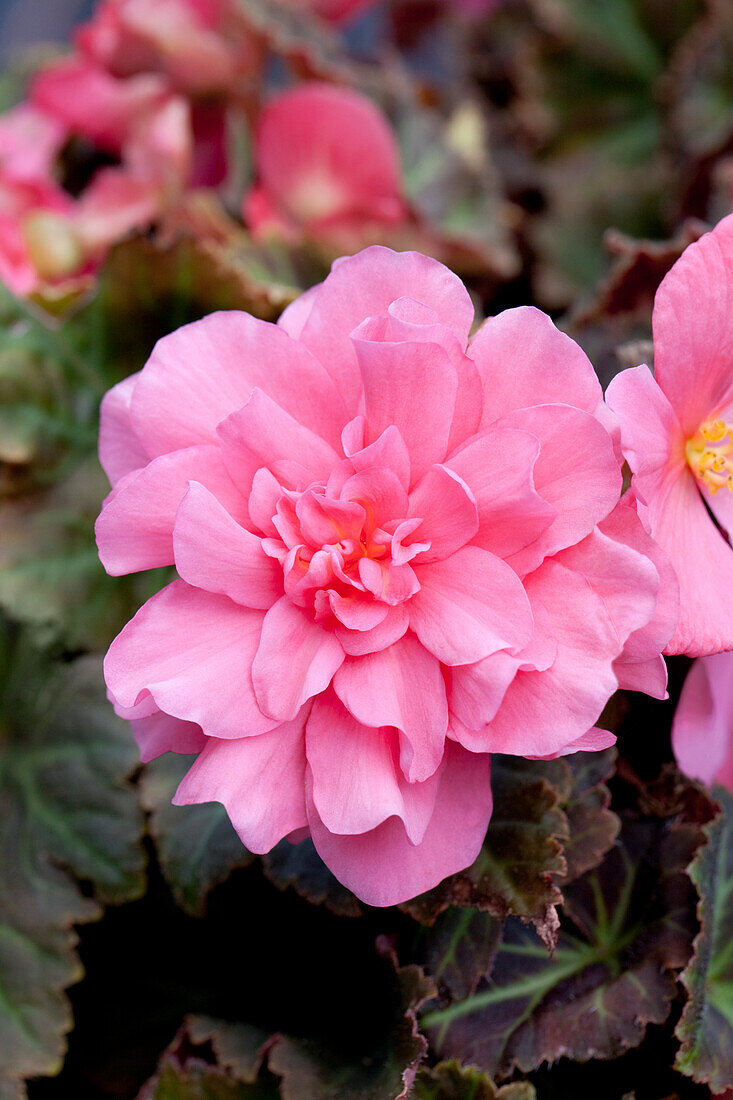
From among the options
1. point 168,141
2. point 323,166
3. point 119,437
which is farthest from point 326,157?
point 119,437

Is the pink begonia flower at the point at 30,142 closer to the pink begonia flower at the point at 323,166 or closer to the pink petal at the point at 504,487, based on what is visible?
the pink begonia flower at the point at 323,166

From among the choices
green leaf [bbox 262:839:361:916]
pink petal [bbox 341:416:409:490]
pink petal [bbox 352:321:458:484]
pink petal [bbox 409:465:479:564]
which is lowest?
green leaf [bbox 262:839:361:916]

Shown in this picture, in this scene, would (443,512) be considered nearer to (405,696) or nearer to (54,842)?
(405,696)

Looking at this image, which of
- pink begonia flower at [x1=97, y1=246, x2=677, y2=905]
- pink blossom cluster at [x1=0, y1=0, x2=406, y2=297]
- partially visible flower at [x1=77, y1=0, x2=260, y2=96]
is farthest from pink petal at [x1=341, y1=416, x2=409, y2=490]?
partially visible flower at [x1=77, y1=0, x2=260, y2=96]

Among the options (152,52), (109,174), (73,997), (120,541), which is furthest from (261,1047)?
(152,52)

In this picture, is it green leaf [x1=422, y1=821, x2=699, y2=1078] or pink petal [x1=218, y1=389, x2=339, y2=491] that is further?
green leaf [x1=422, y1=821, x2=699, y2=1078]

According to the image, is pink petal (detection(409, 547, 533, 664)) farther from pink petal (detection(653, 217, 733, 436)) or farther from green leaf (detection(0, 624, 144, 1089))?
green leaf (detection(0, 624, 144, 1089))

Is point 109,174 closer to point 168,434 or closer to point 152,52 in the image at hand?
point 152,52
